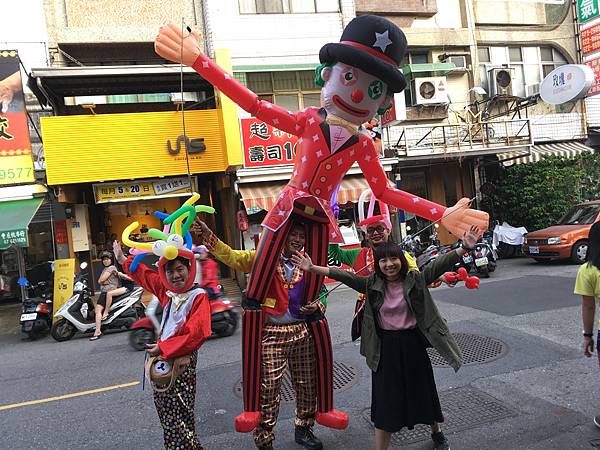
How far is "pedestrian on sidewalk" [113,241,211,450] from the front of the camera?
2.73 m

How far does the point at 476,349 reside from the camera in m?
5.48

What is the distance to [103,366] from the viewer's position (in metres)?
6.23

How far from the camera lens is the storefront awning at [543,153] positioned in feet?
47.0

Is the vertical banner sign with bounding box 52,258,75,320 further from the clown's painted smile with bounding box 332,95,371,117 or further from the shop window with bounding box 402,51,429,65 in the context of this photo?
the shop window with bounding box 402,51,429,65

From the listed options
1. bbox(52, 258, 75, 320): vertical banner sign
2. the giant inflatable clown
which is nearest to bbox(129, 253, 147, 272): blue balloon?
the giant inflatable clown

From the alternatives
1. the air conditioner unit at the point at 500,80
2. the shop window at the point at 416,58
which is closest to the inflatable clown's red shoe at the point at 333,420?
the shop window at the point at 416,58

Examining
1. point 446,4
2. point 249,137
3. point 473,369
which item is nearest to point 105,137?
point 249,137

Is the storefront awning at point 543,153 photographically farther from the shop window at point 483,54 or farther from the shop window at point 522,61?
the shop window at point 483,54

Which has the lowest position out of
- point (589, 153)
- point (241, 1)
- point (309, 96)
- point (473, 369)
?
point (473, 369)

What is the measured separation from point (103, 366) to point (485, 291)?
675 centimetres

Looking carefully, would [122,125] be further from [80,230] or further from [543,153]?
[543,153]

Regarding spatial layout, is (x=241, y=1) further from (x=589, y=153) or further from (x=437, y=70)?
(x=589, y=153)

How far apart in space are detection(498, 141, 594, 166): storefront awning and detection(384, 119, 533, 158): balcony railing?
1.99ft

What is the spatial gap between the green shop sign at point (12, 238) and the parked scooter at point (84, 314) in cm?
146
